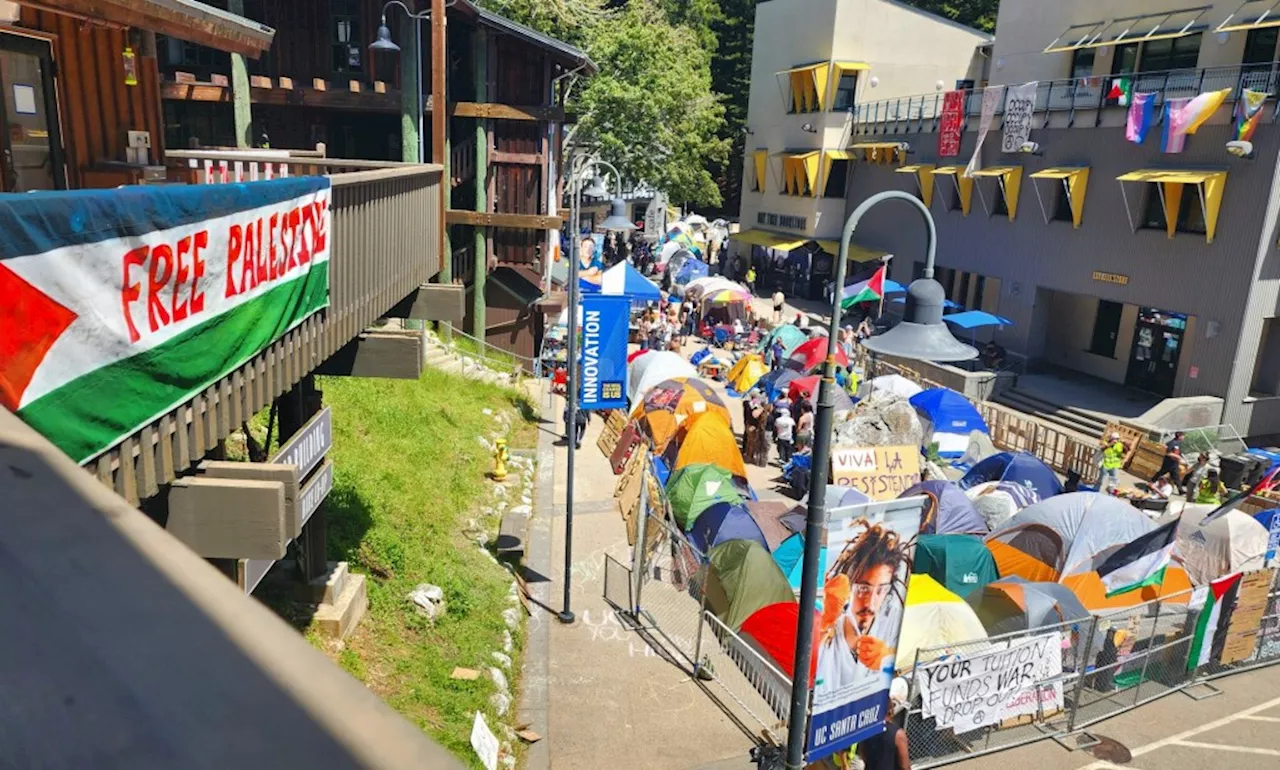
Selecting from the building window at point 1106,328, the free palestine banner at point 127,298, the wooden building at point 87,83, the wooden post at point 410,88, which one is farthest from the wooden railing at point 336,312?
the building window at point 1106,328

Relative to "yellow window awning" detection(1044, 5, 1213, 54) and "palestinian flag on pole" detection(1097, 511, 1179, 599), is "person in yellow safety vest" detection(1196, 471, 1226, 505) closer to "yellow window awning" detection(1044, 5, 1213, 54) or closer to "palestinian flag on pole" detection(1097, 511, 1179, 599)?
"palestinian flag on pole" detection(1097, 511, 1179, 599)

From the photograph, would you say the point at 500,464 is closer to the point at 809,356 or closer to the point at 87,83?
the point at 87,83

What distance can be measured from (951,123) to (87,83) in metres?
31.5

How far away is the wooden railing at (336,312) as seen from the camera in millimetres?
4828

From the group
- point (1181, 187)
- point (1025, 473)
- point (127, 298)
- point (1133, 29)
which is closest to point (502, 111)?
point (1025, 473)

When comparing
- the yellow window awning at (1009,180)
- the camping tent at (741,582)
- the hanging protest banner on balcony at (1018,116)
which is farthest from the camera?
the yellow window awning at (1009,180)

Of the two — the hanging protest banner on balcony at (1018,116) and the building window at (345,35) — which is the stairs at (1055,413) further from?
the building window at (345,35)

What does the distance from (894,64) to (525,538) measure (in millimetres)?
34835

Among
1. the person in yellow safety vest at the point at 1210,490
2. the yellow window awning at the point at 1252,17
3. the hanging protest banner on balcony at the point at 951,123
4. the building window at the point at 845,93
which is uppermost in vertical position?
the yellow window awning at the point at 1252,17

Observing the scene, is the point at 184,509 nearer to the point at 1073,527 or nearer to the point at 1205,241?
the point at 1073,527

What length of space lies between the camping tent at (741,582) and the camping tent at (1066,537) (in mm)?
4049

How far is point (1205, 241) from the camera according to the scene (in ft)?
81.1

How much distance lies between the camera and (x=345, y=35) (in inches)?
846

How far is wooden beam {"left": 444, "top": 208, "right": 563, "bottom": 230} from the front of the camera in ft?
76.1
